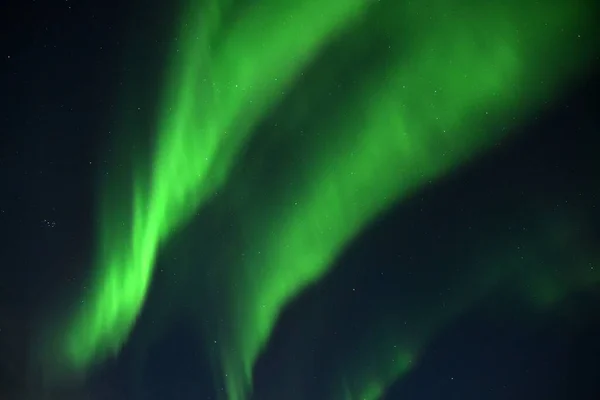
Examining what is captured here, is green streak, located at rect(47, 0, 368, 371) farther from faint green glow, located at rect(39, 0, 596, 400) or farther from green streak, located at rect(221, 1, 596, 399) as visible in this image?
green streak, located at rect(221, 1, 596, 399)

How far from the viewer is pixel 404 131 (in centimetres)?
124

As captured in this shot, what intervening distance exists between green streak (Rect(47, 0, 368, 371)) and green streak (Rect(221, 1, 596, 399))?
0.17 meters

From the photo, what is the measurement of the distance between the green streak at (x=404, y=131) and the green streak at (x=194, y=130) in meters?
0.17

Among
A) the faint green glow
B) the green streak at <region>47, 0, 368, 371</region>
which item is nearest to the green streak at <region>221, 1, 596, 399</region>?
the faint green glow

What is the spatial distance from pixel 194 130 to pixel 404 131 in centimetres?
51

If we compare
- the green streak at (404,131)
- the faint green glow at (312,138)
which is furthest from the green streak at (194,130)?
the green streak at (404,131)

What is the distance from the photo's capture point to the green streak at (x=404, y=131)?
1182 millimetres

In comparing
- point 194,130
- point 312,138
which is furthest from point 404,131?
point 194,130

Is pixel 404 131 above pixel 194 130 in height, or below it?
below

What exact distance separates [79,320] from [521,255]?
111cm

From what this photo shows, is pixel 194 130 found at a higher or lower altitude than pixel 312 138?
higher

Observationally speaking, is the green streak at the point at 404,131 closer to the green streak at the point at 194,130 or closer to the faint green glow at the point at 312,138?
the faint green glow at the point at 312,138

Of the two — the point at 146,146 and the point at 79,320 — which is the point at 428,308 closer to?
the point at 146,146

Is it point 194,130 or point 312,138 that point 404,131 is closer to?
point 312,138
